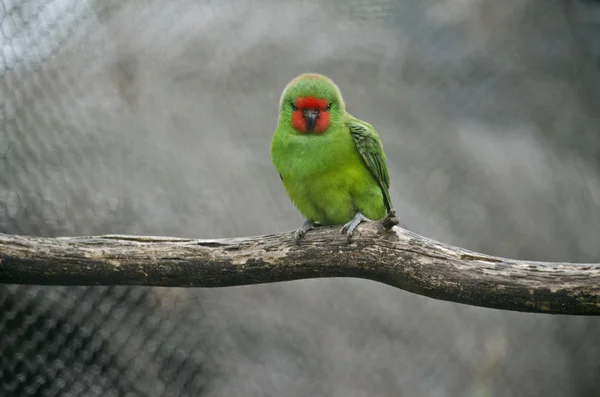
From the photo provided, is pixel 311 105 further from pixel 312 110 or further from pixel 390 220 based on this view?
pixel 390 220

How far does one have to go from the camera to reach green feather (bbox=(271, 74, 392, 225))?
2.23 meters

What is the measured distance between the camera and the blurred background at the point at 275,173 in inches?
109

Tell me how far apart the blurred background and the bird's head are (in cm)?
111

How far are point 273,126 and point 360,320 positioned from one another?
122 centimetres

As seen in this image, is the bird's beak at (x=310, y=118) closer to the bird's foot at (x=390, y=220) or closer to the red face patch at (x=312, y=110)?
the red face patch at (x=312, y=110)

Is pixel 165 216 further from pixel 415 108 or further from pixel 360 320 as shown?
pixel 415 108

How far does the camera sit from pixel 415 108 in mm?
3840

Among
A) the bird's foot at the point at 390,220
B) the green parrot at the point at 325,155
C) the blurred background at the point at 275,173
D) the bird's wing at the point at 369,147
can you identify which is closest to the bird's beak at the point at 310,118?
the green parrot at the point at 325,155

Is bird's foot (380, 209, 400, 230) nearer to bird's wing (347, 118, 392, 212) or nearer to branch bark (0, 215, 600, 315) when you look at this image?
branch bark (0, 215, 600, 315)

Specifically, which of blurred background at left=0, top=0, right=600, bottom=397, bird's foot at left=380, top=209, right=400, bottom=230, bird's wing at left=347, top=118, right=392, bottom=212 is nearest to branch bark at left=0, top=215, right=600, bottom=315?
bird's foot at left=380, top=209, right=400, bottom=230

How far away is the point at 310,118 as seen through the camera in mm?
2234

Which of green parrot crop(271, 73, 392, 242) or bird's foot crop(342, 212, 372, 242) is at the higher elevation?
green parrot crop(271, 73, 392, 242)

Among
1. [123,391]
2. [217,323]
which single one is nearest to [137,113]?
[217,323]

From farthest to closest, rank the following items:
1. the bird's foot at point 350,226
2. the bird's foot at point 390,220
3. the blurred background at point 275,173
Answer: the blurred background at point 275,173
the bird's foot at point 350,226
the bird's foot at point 390,220
